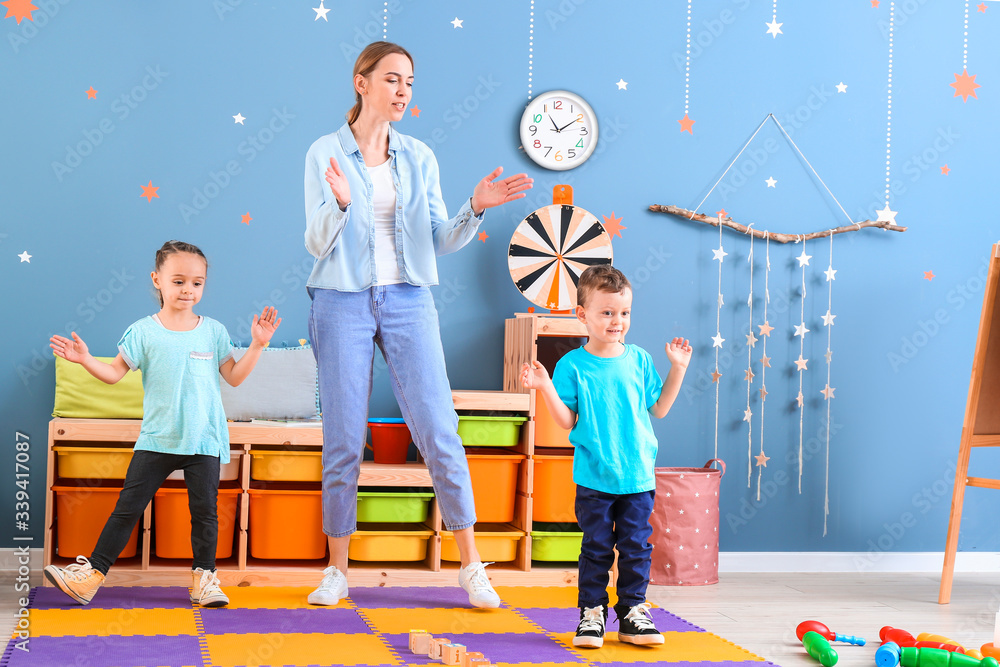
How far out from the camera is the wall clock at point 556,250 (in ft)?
9.61

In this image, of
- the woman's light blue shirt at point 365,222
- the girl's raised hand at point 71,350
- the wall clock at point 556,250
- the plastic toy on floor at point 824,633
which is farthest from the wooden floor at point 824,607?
the woman's light blue shirt at point 365,222

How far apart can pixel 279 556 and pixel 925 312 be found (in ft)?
7.72

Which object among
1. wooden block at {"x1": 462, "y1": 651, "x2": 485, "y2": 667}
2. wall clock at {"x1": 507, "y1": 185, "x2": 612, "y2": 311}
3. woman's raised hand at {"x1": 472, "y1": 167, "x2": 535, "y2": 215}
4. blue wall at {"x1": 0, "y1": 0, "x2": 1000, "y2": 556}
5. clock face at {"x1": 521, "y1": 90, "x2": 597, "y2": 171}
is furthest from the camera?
clock face at {"x1": 521, "y1": 90, "x2": 597, "y2": 171}

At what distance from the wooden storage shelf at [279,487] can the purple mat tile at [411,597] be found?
0.06 m

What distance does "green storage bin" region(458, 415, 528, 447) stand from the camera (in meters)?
2.69

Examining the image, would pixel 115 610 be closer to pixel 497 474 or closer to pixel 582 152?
pixel 497 474

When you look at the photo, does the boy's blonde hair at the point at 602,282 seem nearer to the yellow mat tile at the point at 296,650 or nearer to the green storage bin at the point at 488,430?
the green storage bin at the point at 488,430

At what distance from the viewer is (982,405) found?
109 inches

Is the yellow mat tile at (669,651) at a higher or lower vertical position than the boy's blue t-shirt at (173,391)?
lower

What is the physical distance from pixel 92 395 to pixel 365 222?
106 centimetres

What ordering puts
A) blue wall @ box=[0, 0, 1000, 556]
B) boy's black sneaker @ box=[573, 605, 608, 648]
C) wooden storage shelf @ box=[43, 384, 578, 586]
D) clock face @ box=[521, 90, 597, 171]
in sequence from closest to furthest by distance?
boy's black sneaker @ box=[573, 605, 608, 648] < wooden storage shelf @ box=[43, 384, 578, 586] < blue wall @ box=[0, 0, 1000, 556] < clock face @ box=[521, 90, 597, 171]

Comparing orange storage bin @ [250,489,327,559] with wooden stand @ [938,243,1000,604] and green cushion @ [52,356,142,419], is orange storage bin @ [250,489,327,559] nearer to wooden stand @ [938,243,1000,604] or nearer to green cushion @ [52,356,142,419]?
green cushion @ [52,356,142,419]

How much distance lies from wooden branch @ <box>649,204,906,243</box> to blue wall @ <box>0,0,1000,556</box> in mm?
37

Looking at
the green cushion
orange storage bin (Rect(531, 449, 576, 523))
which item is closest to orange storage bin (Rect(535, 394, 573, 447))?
orange storage bin (Rect(531, 449, 576, 523))
